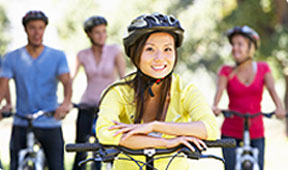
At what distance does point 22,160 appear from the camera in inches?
213

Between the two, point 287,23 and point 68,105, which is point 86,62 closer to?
point 68,105

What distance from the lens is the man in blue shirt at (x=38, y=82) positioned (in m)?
5.36

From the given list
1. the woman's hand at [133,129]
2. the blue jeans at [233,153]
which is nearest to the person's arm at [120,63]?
the blue jeans at [233,153]

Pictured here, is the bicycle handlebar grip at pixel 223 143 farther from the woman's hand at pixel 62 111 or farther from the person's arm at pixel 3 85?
the person's arm at pixel 3 85

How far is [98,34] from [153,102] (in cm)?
327

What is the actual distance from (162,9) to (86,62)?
21.4m

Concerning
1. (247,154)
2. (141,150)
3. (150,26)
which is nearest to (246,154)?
(247,154)

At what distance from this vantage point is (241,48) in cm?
576

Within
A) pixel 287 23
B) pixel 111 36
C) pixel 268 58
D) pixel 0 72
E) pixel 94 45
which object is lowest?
pixel 0 72

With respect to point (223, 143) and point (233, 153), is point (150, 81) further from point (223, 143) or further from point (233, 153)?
point (233, 153)

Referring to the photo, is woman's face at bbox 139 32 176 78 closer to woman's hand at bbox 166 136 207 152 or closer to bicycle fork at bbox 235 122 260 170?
woman's hand at bbox 166 136 207 152

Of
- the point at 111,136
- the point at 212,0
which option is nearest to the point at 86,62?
the point at 111,136

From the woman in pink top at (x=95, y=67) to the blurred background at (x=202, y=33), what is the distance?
3.41m

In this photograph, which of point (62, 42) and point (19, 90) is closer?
point (19, 90)
